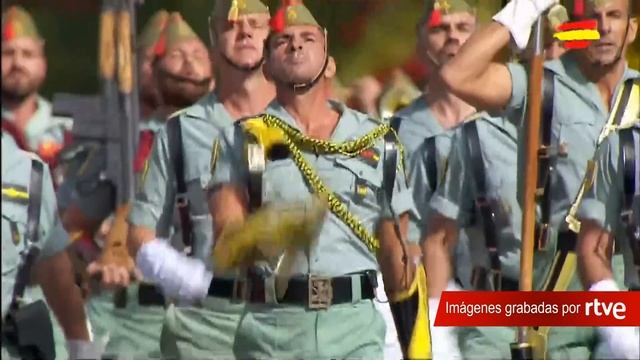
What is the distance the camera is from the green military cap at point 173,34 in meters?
3.01

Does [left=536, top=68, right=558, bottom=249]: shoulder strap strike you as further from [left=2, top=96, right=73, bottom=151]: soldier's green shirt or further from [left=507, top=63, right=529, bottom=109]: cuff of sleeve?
[left=2, top=96, right=73, bottom=151]: soldier's green shirt

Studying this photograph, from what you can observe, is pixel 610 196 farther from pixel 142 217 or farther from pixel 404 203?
pixel 142 217

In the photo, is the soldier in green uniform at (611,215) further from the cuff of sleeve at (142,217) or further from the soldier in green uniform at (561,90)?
the cuff of sleeve at (142,217)

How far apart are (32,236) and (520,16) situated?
1540mm

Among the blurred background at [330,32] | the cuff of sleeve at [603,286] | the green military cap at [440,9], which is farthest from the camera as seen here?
the cuff of sleeve at [603,286]

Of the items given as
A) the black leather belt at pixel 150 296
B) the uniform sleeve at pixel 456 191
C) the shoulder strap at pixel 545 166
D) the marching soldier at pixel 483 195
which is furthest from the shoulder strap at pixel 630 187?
the black leather belt at pixel 150 296

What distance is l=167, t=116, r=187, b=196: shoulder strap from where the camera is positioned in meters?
3.05

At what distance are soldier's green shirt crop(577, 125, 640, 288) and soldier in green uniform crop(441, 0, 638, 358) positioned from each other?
4cm

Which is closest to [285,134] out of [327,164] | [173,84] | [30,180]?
[327,164]

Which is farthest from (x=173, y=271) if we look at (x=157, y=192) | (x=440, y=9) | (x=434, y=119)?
(x=440, y=9)

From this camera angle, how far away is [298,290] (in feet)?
10.0

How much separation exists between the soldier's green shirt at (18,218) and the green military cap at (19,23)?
29 centimetres

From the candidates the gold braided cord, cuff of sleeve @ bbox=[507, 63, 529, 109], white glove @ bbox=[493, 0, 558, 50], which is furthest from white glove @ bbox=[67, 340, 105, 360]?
white glove @ bbox=[493, 0, 558, 50]

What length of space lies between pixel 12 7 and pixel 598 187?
1.78 meters
